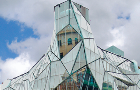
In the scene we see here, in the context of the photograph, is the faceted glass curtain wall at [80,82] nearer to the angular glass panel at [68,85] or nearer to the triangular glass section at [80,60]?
the angular glass panel at [68,85]

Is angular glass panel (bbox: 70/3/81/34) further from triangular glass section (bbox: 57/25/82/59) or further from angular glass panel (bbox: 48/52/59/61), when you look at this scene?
angular glass panel (bbox: 48/52/59/61)

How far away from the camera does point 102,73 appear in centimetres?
2955

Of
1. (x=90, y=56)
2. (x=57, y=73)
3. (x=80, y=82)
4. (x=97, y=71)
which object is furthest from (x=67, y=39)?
(x=80, y=82)

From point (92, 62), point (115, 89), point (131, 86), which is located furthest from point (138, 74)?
point (92, 62)

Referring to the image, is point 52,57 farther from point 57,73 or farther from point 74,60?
point 74,60

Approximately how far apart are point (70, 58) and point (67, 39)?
11.0ft

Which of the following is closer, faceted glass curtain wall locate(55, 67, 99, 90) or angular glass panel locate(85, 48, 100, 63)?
faceted glass curtain wall locate(55, 67, 99, 90)

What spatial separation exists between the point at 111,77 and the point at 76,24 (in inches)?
395

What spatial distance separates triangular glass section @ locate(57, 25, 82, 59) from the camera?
97.5 ft

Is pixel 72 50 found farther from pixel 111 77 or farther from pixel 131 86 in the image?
pixel 131 86

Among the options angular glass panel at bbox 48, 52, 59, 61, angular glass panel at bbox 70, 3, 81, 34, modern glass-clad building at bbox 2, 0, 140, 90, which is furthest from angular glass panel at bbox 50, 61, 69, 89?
angular glass panel at bbox 70, 3, 81, 34

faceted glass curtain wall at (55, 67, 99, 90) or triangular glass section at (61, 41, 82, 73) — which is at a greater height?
triangular glass section at (61, 41, 82, 73)

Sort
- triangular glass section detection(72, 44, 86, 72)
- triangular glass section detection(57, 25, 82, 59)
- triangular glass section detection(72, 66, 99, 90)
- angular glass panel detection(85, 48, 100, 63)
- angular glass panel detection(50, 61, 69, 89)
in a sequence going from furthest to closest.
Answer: triangular glass section detection(57, 25, 82, 59)
angular glass panel detection(85, 48, 100, 63)
angular glass panel detection(50, 61, 69, 89)
triangular glass section detection(72, 44, 86, 72)
triangular glass section detection(72, 66, 99, 90)

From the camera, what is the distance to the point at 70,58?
28.8m
